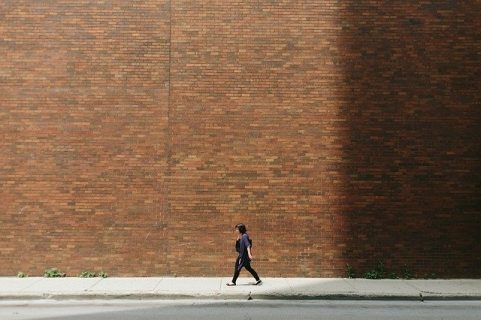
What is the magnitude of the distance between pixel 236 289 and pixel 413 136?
614cm

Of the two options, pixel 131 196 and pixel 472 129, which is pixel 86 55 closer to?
pixel 131 196

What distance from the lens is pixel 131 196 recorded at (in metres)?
11.8

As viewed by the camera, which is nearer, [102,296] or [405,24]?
[102,296]

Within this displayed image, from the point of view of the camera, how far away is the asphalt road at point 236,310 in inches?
321

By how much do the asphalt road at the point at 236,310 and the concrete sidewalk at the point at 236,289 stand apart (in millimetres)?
288

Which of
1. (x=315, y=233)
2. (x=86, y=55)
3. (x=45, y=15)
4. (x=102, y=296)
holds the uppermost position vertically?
(x=45, y=15)

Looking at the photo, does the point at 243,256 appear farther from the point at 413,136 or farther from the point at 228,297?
the point at 413,136

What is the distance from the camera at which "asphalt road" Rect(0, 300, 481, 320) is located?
26.7 feet

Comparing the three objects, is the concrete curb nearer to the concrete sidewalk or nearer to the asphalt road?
the concrete sidewalk

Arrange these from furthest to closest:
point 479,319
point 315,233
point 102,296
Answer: point 315,233 → point 102,296 → point 479,319

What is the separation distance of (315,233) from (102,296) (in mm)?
5418

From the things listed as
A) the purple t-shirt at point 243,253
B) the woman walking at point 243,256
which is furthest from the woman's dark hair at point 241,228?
the purple t-shirt at point 243,253

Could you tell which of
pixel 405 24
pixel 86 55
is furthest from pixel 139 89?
pixel 405 24

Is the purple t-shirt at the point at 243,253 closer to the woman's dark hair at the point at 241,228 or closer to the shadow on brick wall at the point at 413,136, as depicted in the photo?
the woman's dark hair at the point at 241,228
